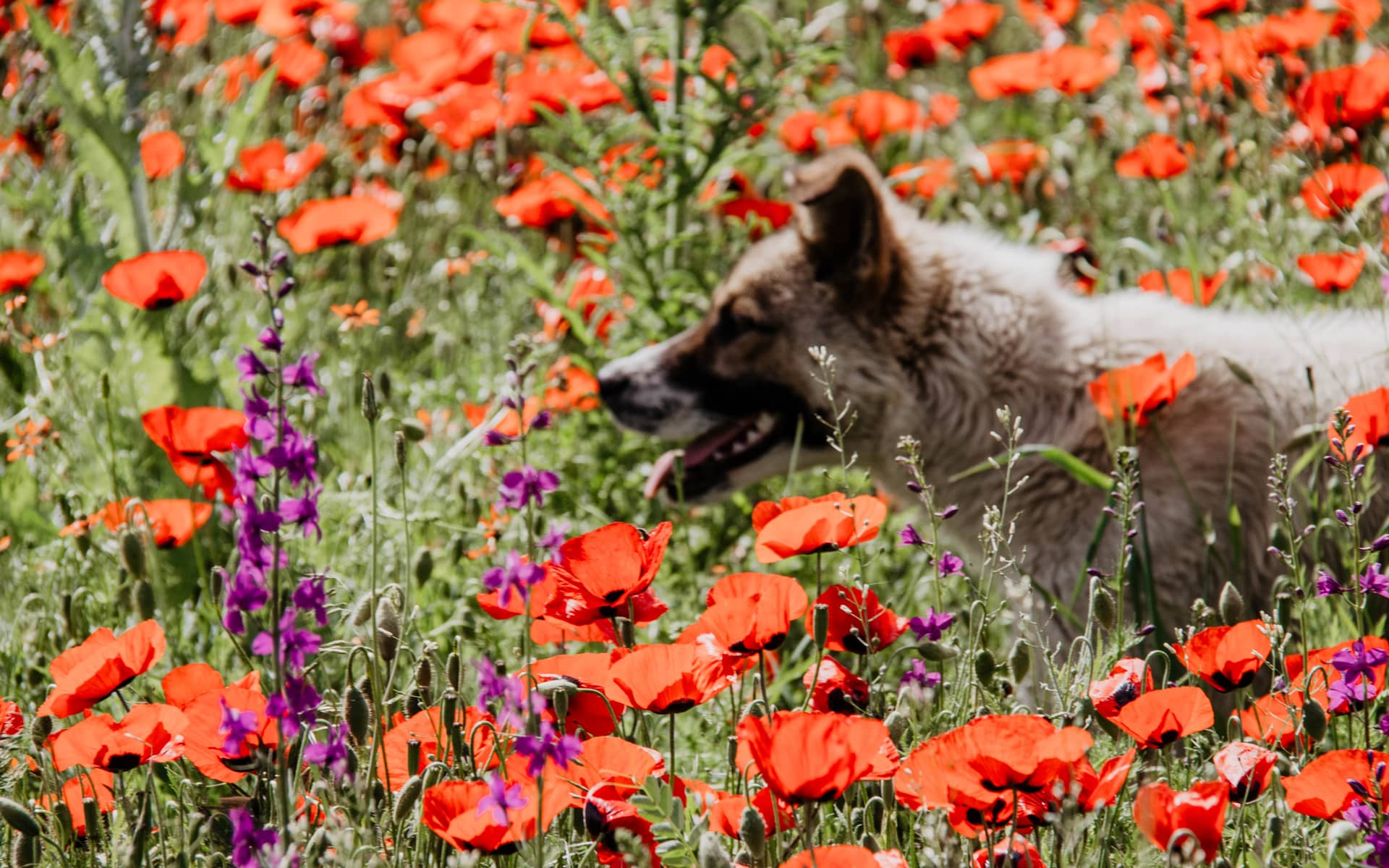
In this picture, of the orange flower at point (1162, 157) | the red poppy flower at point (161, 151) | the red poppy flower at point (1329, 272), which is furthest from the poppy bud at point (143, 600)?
the orange flower at point (1162, 157)

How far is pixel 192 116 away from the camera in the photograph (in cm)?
589

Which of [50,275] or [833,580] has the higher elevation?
[50,275]

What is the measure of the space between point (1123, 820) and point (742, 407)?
78.1 inches

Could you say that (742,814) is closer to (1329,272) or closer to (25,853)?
(25,853)

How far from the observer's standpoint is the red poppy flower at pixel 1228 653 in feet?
5.10

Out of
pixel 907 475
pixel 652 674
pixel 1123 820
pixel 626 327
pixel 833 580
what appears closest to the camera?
pixel 652 674

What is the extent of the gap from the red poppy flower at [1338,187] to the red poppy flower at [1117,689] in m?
1.07

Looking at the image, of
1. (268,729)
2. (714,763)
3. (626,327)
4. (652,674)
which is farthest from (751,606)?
(626,327)

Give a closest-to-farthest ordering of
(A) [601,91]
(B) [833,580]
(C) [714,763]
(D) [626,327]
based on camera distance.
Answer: (C) [714,763]
(B) [833,580]
(D) [626,327]
(A) [601,91]

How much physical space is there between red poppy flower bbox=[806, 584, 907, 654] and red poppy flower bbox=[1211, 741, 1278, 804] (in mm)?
394

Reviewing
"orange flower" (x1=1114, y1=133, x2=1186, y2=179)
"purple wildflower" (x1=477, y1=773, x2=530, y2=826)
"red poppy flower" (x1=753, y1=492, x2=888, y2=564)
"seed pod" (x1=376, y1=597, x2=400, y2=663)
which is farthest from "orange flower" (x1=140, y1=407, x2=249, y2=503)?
"orange flower" (x1=1114, y1=133, x2=1186, y2=179)

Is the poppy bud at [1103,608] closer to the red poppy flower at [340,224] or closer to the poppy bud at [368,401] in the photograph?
the poppy bud at [368,401]

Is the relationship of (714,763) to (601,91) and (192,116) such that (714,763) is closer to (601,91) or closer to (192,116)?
(601,91)

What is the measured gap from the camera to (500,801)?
1.21 m
